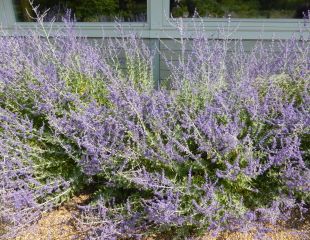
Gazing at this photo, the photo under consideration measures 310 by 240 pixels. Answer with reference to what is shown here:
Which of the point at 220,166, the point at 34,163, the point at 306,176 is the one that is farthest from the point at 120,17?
the point at 306,176

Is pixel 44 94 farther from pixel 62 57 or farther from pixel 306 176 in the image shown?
pixel 306 176

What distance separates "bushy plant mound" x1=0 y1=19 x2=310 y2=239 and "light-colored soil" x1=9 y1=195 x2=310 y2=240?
0.32 feet

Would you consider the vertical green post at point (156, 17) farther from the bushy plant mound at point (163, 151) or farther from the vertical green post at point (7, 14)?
the vertical green post at point (7, 14)

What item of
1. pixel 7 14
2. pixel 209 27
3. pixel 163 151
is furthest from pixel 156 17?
pixel 163 151

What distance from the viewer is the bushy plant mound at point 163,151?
2.40 metres

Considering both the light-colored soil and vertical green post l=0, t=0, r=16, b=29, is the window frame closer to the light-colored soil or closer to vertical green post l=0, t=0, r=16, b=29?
vertical green post l=0, t=0, r=16, b=29

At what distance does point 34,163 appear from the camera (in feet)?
9.43

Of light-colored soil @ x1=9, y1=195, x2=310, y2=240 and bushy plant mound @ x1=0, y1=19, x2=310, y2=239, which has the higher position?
bushy plant mound @ x1=0, y1=19, x2=310, y2=239

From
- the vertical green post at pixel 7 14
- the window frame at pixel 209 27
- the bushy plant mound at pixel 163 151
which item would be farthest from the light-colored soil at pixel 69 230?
the vertical green post at pixel 7 14

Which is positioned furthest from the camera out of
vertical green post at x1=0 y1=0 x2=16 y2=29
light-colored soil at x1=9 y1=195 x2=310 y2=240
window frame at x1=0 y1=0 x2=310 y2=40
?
vertical green post at x1=0 y1=0 x2=16 y2=29

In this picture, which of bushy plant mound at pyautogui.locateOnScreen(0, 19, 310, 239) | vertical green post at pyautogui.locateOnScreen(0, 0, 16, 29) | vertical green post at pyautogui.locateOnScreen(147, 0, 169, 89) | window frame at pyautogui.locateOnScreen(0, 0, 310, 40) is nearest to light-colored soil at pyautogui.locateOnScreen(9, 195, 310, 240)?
bushy plant mound at pyautogui.locateOnScreen(0, 19, 310, 239)

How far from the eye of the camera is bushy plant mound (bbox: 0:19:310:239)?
7.88ft

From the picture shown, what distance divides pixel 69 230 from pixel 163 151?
1.01 m

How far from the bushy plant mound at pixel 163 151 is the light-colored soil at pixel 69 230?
10 cm
